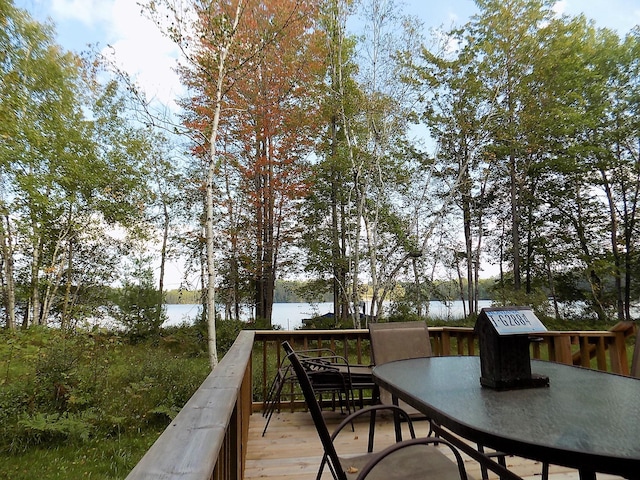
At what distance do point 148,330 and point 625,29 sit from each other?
1553 cm

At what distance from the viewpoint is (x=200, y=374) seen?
6.00 metres

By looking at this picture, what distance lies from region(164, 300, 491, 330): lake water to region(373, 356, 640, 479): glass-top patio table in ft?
28.1

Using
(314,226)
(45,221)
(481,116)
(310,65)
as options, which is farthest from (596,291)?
(45,221)

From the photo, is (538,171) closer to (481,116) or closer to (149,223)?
(481,116)

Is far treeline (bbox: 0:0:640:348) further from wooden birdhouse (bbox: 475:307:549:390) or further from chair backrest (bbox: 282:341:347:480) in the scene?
wooden birdhouse (bbox: 475:307:549:390)

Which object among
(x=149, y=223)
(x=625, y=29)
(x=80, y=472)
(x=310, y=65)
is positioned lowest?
(x=80, y=472)

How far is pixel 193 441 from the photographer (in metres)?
0.79

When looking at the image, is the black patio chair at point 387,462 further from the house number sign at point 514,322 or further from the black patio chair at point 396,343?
the black patio chair at point 396,343

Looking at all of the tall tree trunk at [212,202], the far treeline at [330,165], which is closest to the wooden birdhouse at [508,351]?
the tall tree trunk at [212,202]

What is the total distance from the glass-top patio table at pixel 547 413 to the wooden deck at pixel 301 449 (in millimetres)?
852

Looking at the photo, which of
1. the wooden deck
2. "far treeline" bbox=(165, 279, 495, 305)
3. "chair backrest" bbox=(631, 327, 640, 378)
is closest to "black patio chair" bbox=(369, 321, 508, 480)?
the wooden deck

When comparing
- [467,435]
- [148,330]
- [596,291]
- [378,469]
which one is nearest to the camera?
[467,435]

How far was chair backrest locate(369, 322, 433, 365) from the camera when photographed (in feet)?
11.0

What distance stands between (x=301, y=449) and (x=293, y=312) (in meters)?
8.28
